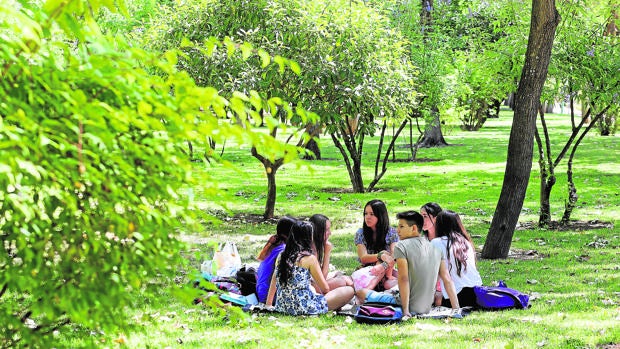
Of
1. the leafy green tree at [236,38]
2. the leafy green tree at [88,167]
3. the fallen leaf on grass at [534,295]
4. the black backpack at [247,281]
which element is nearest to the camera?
the leafy green tree at [88,167]

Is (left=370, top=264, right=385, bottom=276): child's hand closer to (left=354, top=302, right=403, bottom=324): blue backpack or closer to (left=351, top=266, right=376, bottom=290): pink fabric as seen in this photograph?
(left=351, top=266, right=376, bottom=290): pink fabric

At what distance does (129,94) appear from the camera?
330 cm

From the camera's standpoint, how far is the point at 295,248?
8.38 m

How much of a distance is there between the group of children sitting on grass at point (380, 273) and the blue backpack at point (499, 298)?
92 mm

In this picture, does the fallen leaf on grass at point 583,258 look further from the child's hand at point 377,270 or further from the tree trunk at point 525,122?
the child's hand at point 377,270

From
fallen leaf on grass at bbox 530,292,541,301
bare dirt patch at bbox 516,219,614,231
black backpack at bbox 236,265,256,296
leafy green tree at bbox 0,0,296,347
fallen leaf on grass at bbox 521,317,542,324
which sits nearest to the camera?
leafy green tree at bbox 0,0,296,347

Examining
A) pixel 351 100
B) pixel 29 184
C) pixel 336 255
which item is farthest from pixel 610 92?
pixel 29 184

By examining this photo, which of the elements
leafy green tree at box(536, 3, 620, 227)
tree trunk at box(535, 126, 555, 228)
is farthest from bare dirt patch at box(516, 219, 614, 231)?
leafy green tree at box(536, 3, 620, 227)

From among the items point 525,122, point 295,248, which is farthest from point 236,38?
point 295,248

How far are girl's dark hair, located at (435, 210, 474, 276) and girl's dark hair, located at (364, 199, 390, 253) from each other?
2.90 feet

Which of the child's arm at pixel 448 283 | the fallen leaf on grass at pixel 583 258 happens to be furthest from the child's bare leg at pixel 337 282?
the fallen leaf on grass at pixel 583 258

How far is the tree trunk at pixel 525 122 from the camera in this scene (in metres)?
11.0

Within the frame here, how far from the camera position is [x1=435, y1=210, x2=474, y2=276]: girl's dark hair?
345 inches

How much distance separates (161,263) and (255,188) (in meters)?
18.3
